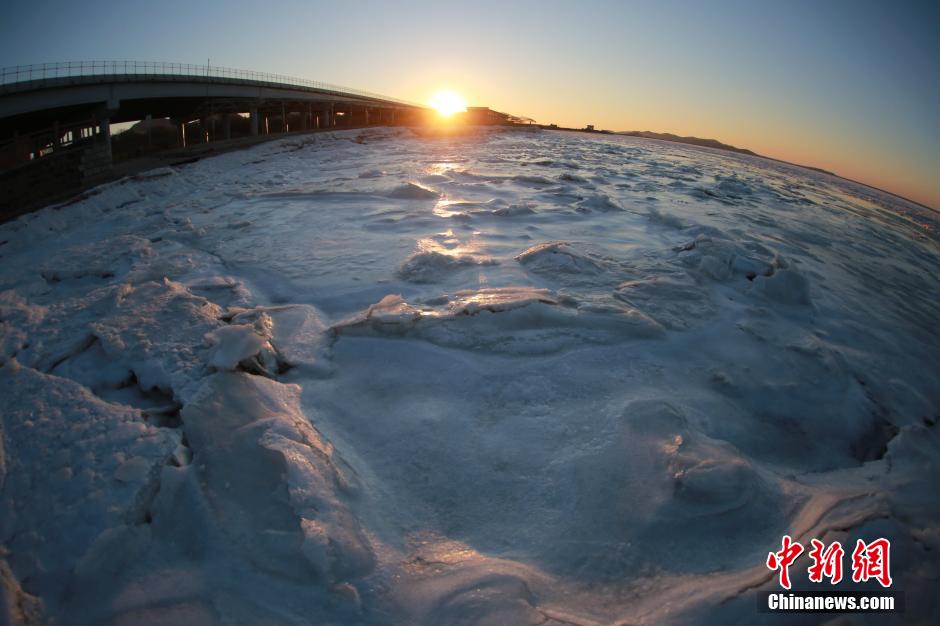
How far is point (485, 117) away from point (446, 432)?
47768mm

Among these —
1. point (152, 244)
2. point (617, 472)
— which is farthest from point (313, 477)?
point (152, 244)

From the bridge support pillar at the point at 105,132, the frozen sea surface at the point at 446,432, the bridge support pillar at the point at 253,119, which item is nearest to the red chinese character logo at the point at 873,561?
the frozen sea surface at the point at 446,432

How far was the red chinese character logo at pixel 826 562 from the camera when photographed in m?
1.28

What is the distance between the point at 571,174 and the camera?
9.26 metres

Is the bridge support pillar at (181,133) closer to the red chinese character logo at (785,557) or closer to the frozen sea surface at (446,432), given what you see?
the frozen sea surface at (446,432)

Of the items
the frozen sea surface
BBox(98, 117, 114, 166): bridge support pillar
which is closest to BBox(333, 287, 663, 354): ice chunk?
the frozen sea surface

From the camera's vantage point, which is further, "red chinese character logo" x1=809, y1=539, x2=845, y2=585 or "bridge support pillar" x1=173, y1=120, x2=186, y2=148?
"bridge support pillar" x1=173, y1=120, x2=186, y2=148

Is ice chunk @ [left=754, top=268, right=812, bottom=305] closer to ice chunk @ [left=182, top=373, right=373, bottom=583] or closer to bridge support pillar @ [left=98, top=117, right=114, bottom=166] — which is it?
ice chunk @ [left=182, top=373, right=373, bottom=583]

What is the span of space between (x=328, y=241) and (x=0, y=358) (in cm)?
246

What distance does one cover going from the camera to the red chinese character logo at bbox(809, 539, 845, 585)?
Answer: 1.28 meters

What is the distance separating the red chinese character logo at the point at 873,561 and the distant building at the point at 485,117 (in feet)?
150

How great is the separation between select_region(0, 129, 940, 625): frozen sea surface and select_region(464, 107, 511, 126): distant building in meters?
43.6

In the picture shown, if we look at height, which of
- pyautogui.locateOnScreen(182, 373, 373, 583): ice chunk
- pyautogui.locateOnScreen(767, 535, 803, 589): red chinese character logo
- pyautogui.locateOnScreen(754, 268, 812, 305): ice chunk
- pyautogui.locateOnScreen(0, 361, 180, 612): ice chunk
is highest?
pyautogui.locateOnScreen(754, 268, 812, 305): ice chunk

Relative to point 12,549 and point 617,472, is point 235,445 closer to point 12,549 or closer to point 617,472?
point 12,549
